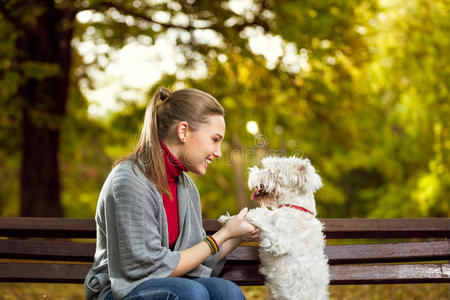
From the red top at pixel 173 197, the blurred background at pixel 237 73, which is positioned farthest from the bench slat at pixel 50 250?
the blurred background at pixel 237 73

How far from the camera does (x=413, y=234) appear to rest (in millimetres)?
3639

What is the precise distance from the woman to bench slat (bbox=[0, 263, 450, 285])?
747 mm

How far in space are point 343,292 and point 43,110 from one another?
22.2 feet

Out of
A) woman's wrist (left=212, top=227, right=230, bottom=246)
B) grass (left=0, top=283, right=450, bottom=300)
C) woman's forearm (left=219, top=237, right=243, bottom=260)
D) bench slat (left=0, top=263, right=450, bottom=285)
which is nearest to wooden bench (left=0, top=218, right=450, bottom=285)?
bench slat (left=0, top=263, right=450, bottom=285)

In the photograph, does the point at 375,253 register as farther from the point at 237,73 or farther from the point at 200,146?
the point at 237,73

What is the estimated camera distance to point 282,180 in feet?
10.6

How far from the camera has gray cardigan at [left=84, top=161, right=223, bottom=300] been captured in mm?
2572

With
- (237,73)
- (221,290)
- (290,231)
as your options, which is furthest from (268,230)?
(237,73)

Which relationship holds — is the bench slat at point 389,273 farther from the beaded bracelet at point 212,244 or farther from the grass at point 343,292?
the grass at point 343,292

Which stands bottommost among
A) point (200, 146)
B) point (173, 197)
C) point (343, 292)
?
point (343, 292)

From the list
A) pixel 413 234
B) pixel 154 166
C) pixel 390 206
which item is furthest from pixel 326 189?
pixel 154 166

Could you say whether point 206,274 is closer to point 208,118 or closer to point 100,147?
point 208,118

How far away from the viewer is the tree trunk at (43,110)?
362 inches

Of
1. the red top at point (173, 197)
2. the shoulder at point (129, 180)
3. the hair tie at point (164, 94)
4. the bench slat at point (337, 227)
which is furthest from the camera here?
the bench slat at point (337, 227)
